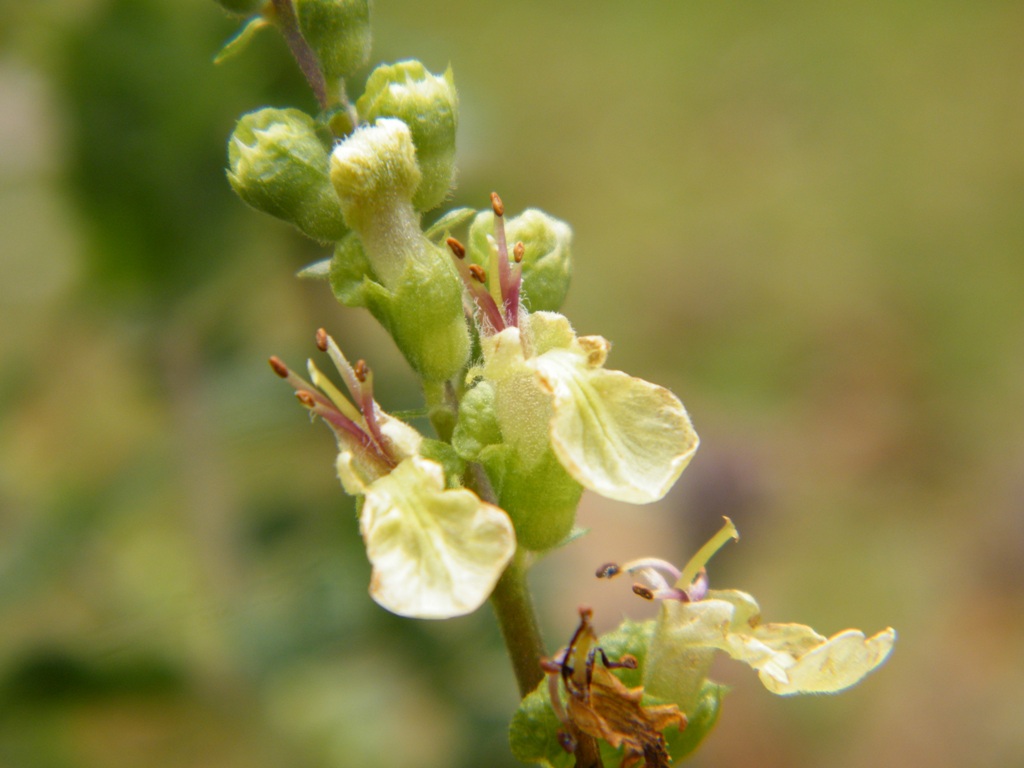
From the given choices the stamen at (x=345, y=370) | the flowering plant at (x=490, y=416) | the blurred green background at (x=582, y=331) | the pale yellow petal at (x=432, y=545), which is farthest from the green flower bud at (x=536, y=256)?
the blurred green background at (x=582, y=331)

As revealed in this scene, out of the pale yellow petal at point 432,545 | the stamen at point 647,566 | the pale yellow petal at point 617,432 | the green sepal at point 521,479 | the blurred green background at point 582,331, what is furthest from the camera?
the blurred green background at point 582,331

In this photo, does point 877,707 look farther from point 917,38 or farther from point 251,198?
point 917,38

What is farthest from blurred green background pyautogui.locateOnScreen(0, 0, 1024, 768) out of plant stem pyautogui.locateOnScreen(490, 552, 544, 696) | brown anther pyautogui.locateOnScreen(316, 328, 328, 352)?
brown anther pyautogui.locateOnScreen(316, 328, 328, 352)

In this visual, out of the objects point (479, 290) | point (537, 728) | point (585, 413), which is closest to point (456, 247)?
point (479, 290)

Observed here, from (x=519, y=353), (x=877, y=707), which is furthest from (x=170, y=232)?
(x=877, y=707)

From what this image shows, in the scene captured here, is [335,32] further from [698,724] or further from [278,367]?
[698,724]

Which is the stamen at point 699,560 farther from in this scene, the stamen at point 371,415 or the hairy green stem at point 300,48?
the hairy green stem at point 300,48

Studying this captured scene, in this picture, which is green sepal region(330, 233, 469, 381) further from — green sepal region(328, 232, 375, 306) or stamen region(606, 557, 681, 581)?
stamen region(606, 557, 681, 581)
